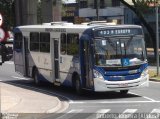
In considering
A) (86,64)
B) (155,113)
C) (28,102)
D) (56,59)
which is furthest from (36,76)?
(155,113)

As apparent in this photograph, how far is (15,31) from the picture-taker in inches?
1174

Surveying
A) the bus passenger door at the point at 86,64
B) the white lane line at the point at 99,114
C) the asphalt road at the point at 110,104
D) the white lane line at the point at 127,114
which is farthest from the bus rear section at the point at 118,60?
the white lane line at the point at 127,114

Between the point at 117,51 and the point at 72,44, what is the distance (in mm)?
2471

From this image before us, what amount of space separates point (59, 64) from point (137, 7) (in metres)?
21.1

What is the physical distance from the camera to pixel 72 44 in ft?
74.6

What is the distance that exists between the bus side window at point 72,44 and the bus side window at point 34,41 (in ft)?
12.2

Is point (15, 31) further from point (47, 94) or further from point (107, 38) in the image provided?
point (107, 38)

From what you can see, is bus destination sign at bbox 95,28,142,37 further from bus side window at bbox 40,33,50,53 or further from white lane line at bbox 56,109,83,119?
bus side window at bbox 40,33,50,53

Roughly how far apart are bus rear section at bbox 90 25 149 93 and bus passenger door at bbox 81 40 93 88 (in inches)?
15.9

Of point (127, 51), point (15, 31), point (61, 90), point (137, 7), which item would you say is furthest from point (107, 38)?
point (137, 7)

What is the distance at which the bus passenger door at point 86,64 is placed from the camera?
2119 centimetres

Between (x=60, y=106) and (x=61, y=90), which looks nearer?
(x=60, y=106)

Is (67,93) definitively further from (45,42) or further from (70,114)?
(70,114)

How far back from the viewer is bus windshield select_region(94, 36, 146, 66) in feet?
68.4
